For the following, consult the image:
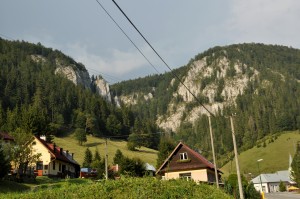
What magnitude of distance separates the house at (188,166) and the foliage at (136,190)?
36395 millimetres

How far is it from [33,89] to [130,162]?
13302 centimetres

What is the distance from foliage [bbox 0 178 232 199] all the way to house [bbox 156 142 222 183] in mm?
36395

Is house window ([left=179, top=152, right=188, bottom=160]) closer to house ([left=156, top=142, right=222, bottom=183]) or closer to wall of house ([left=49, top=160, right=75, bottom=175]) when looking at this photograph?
house ([left=156, top=142, right=222, bottom=183])

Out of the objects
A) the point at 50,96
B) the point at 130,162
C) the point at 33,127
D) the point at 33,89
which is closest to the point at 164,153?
the point at 130,162

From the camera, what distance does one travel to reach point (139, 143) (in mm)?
151000

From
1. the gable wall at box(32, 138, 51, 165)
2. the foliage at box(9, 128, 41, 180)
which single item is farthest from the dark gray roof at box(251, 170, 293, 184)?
the foliage at box(9, 128, 41, 180)

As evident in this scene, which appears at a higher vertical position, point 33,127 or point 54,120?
point 54,120

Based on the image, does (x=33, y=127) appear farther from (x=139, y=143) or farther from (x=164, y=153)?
(x=139, y=143)

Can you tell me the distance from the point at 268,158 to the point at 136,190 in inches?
6971

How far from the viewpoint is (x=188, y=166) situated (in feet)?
176

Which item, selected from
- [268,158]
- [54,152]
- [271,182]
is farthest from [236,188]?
[268,158]

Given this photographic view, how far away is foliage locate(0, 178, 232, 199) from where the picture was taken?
15375 millimetres

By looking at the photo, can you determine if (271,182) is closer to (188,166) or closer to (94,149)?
(94,149)

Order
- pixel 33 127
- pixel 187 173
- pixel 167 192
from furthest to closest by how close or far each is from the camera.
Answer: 1. pixel 33 127
2. pixel 187 173
3. pixel 167 192
